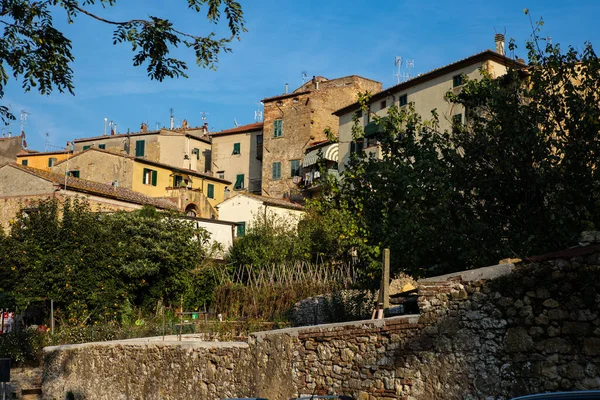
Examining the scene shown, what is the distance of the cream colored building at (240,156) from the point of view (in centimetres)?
6344

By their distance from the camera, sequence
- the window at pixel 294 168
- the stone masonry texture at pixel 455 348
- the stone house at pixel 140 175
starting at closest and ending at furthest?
the stone masonry texture at pixel 455 348, the stone house at pixel 140 175, the window at pixel 294 168

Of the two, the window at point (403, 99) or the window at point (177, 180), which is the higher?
the window at point (403, 99)

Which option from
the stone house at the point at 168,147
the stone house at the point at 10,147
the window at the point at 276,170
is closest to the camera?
the window at the point at 276,170

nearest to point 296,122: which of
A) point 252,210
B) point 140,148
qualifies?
point 252,210

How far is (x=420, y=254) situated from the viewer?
50.6 ft

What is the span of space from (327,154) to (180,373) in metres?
36.4

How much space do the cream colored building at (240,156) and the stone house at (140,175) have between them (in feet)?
27.5

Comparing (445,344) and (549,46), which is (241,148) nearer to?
(549,46)

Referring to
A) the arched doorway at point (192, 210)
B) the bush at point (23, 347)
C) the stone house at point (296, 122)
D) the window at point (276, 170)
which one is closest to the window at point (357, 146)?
the stone house at point (296, 122)

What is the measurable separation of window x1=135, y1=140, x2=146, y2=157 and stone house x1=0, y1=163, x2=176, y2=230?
19.4 meters

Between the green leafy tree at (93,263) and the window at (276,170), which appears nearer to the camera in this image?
the green leafy tree at (93,263)

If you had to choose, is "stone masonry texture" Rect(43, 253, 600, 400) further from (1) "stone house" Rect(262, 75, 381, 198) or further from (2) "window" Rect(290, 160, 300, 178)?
(2) "window" Rect(290, 160, 300, 178)

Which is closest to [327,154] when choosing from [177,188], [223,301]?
[177,188]

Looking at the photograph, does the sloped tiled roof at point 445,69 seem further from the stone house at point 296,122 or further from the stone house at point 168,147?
the stone house at point 168,147
